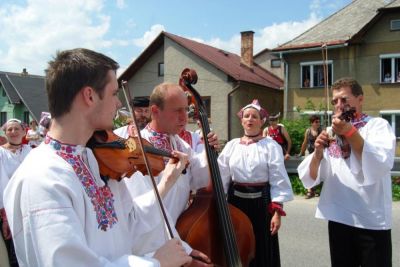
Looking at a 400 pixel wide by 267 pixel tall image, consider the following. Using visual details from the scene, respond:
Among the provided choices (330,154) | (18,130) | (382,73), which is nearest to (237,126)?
(382,73)

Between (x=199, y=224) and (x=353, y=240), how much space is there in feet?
4.37

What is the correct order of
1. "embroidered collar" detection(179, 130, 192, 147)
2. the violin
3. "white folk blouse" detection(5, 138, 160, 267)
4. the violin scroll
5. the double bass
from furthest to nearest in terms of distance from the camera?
"embroidered collar" detection(179, 130, 192, 147), the violin scroll, the double bass, the violin, "white folk blouse" detection(5, 138, 160, 267)

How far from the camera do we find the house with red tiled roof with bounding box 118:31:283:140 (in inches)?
1023

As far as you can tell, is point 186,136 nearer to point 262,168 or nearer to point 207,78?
point 262,168

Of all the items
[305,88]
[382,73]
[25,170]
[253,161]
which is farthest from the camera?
[305,88]

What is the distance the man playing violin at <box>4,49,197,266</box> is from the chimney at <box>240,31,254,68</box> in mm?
26776

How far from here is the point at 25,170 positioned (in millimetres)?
1535

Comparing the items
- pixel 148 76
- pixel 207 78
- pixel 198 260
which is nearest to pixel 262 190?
pixel 198 260

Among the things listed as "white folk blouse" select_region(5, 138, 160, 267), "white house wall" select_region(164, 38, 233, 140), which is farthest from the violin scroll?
"white house wall" select_region(164, 38, 233, 140)

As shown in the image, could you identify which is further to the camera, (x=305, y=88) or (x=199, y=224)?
(x=305, y=88)

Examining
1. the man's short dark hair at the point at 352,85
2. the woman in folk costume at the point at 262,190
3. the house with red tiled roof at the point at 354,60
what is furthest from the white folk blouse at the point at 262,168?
the house with red tiled roof at the point at 354,60

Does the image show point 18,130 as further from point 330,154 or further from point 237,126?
point 237,126

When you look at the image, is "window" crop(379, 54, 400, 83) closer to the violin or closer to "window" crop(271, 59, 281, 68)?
"window" crop(271, 59, 281, 68)

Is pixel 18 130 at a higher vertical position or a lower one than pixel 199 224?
higher
